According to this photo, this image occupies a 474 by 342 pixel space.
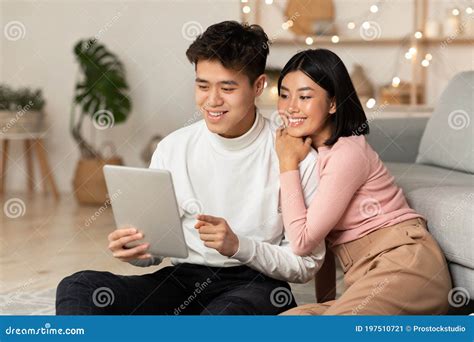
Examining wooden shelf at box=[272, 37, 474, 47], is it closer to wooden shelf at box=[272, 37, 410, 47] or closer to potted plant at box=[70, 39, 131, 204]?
wooden shelf at box=[272, 37, 410, 47]

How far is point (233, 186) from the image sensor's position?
1736mm

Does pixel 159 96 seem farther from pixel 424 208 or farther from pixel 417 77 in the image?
pixel 424 208

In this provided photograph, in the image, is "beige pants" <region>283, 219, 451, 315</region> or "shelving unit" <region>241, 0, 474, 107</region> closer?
"beige pants" <region>283, 219, 451, 315</region>

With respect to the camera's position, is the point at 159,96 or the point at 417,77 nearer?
the point at 417,77

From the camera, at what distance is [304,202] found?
69.4 inches

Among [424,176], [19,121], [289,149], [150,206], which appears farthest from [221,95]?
[19,121]

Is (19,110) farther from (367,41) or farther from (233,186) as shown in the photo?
(233,186)

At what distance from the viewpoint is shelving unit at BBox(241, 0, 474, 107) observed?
168 inches

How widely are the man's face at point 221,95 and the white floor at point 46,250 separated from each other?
81cm

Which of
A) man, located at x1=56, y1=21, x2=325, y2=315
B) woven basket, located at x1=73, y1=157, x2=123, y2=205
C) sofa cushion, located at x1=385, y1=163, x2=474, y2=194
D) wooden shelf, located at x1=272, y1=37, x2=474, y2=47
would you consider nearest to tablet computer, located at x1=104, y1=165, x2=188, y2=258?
man, located at x1=56, y1=21, x2=325, y2=315

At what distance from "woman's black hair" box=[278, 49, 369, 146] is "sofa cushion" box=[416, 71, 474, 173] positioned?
2.91ft
